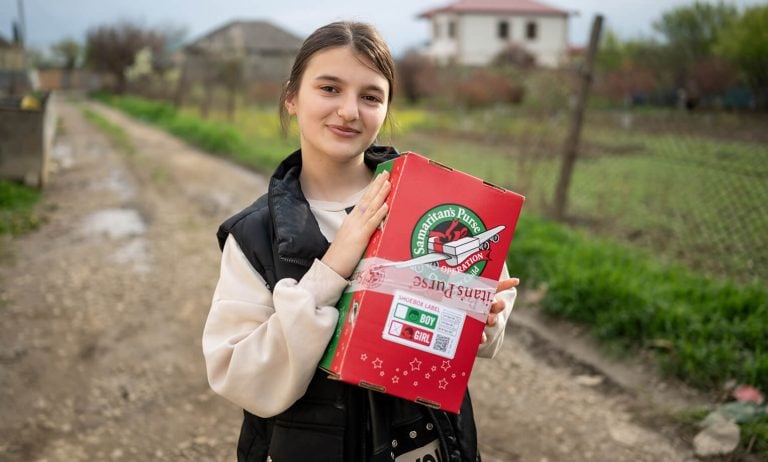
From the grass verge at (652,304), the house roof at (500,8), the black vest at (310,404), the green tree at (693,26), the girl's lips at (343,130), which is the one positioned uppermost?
the house roof at (500,8)

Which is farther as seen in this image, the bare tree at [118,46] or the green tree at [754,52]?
the bare tree at [118,46]

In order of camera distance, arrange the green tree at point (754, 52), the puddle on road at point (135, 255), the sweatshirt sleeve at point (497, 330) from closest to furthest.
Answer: the sweatshirt sleeve at point (497, 330) → the puddle on road at point (135, 255) → the green tree at point (754, 52)

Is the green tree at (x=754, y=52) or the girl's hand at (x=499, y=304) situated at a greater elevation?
the green tree at (x=754, y=52)

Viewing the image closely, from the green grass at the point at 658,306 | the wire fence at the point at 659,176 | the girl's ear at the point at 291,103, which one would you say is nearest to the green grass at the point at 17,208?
the wire fence at the point at 659,176

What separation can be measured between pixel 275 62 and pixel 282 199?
3653 cm

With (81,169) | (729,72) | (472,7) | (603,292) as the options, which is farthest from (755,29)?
(472,7)

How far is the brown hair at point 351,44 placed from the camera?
1.50 metres

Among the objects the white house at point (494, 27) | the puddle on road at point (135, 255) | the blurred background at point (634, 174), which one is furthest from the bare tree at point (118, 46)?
the puddle on road at point (135, 255)

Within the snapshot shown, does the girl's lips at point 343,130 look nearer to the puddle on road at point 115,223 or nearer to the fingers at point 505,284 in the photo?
the fingers at point 505,284

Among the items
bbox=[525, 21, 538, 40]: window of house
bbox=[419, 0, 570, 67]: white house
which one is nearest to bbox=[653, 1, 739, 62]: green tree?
bbox=[419, 0, 570, 67]: white house

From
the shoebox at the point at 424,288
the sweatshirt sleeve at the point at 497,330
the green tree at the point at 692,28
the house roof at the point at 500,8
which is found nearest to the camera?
the shoebox at the point at 424,288

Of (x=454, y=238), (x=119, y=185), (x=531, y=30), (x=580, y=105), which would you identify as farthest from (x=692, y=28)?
(x=531, y=30)

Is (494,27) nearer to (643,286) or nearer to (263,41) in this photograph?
(263,41)

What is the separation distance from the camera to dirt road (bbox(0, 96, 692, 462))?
10.0ft
